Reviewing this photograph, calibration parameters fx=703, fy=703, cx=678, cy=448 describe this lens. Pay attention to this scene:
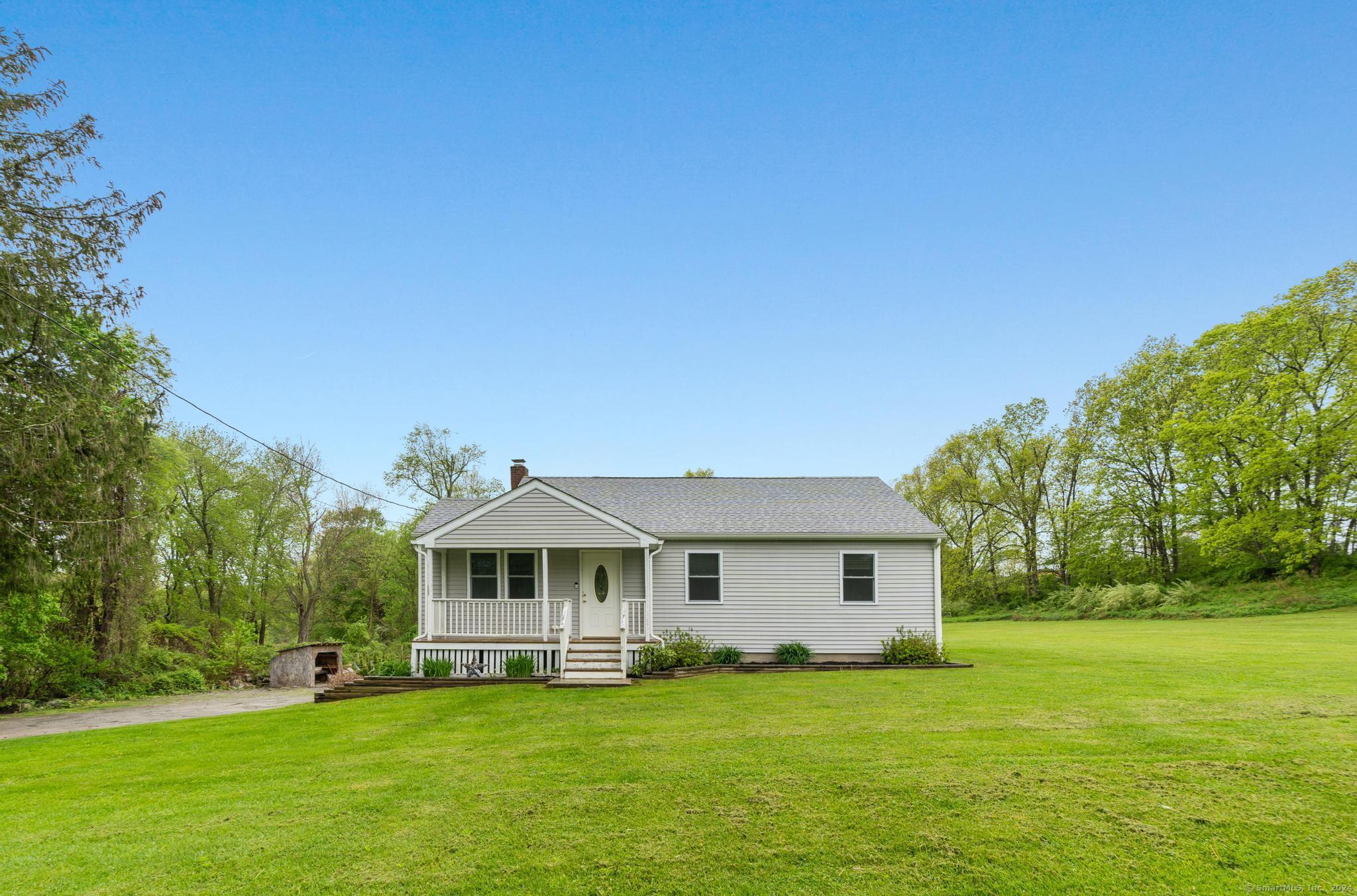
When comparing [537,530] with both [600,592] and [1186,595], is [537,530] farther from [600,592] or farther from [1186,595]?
[1186,595]

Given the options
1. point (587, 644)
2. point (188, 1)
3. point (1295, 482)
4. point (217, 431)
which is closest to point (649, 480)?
point (587, 644)

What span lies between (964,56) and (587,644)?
17900 millimetres

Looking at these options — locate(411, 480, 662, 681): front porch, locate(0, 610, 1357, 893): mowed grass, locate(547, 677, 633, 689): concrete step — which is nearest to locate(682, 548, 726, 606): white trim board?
locate(411, 480, 662, 681): front porch

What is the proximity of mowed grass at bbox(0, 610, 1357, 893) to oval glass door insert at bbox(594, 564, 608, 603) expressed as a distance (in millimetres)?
5727

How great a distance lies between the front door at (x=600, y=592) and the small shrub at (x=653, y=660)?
168cm

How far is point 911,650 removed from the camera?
15906 mm

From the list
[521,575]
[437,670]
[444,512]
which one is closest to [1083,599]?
[521,575]

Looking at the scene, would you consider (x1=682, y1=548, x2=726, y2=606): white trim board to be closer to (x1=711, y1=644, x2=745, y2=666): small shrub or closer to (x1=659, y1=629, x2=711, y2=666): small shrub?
(x1=659, y1=629, x2=711, y2=666): small shrub

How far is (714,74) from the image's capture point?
1991cm

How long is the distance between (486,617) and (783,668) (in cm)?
675

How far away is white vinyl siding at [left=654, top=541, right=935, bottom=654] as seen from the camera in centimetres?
1656

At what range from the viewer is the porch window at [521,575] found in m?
17.1

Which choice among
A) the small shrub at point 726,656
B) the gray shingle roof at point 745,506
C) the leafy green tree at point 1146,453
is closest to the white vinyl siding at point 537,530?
the gray shingle roof at point 745,506

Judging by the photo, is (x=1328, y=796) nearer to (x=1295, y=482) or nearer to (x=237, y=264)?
(x=237, y=264)
